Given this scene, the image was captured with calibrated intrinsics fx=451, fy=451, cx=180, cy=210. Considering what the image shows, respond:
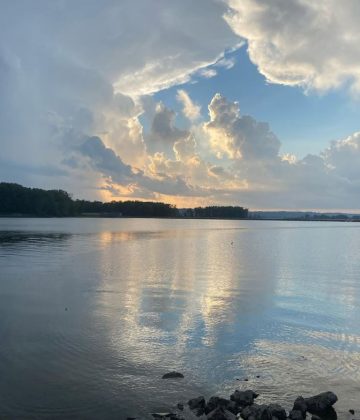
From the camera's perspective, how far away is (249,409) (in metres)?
9.79

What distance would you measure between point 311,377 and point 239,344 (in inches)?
131

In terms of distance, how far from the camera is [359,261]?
46594mm

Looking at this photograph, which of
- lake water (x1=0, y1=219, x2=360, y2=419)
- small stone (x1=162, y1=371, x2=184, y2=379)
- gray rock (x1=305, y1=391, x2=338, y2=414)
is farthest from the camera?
small stone (x1=162, y1=371, x2=184, y2=379)

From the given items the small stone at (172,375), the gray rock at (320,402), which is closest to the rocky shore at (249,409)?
the gray rock at (320,402)

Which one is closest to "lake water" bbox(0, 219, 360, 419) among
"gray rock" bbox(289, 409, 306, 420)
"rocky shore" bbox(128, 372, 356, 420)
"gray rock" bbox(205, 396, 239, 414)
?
"rocky shore" bbox(128, 372, 356, 420)

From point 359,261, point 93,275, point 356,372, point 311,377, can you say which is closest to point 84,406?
point 311,377

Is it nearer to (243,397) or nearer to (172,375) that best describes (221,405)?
(243,397)

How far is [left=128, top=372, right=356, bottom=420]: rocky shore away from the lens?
948 cm

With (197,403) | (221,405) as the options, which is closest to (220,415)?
(221,405)

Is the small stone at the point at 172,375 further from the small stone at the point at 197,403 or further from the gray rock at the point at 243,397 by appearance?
the gray rock at the point at 243,397

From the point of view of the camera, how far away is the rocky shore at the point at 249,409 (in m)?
9.48

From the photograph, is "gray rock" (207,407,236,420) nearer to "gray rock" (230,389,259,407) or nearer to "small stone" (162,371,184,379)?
"gray rock" (230,389,259,407)

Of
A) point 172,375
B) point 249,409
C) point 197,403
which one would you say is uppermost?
point 249,409

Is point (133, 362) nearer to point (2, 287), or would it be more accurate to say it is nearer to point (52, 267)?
point (2, 287)
